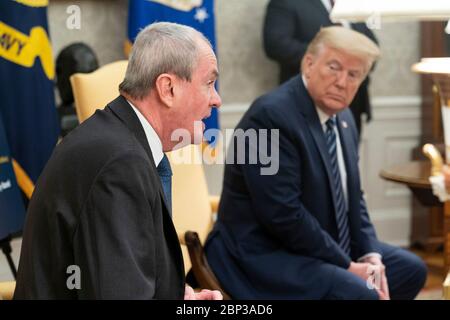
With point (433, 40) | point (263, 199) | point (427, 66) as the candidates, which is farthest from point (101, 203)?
point (433, 40)

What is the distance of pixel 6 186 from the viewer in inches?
125

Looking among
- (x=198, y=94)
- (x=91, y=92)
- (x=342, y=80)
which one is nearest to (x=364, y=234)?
(x=342, y=80)

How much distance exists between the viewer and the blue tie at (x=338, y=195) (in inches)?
114

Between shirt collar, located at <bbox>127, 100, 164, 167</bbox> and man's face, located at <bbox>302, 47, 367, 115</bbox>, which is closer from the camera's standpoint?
shirt collar, located at <bbox>127, 100, 164, 167</bbox>

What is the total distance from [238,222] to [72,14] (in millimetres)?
2006

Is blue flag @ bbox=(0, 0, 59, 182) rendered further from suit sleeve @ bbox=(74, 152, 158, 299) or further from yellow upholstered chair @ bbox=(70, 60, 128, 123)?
suit sleeve @ bbox=(74, 152, 158, 299)

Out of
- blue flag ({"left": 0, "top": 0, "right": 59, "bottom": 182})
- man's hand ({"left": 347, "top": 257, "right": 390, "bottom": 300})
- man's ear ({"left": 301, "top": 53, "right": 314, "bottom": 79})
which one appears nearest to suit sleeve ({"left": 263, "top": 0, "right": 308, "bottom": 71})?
blue flag ({"left": 0, "top": 0, "right": 59, "bottom": 182})

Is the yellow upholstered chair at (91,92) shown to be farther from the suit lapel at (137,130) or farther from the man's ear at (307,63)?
the suit lapel at (137,130)

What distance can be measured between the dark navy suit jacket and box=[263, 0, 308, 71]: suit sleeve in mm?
1796

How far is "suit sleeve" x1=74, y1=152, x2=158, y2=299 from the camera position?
1436mm

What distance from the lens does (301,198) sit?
2873mm

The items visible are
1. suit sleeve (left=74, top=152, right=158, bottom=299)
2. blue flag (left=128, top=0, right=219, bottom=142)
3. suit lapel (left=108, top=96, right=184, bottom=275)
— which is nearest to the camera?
suit sleeve (left=74, top=152, right=158, bottom=299)

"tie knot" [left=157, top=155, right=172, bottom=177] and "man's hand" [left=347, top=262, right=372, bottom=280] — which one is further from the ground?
"tie knot" [left=157, top=155, right=172, bottom=177]

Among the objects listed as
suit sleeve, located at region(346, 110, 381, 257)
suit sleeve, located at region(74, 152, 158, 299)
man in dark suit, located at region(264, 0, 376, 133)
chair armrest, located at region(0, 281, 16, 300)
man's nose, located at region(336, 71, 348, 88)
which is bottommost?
suit sleeve, located at region(346, 110, 381, 257)
